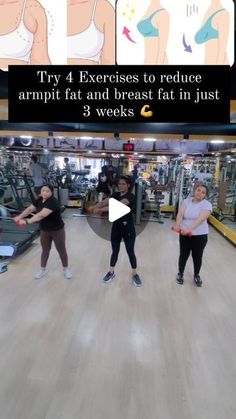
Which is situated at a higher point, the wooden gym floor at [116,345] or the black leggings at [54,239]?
the black leggings at [54,239]

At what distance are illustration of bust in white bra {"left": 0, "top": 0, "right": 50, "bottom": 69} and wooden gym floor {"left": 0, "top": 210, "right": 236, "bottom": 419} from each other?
240 centimetres

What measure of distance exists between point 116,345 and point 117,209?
1.63 metres

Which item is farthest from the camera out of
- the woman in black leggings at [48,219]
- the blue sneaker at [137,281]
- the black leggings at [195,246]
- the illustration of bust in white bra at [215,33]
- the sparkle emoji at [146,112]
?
the blue sneaker at [137,281]

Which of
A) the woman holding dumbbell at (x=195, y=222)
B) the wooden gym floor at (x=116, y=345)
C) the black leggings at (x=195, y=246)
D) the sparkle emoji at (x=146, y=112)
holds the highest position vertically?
the sparkle emoji at (x=146, y=112)

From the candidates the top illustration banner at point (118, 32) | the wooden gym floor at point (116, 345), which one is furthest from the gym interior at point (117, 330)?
the top illustration banner at point (118, 32)

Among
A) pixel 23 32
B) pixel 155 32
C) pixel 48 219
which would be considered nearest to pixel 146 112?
pixel 155 32

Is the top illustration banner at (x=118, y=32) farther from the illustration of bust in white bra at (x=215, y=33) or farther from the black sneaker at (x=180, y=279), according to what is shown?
the black sneaker at (x=180, y=279)

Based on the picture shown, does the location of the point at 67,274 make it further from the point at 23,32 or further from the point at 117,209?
the point at 23,32

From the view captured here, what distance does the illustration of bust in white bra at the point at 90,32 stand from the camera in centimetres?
175

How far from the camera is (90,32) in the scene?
1.86 m

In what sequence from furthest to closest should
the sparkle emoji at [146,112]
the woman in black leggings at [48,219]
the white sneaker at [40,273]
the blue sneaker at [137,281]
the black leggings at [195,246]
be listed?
the white sneaker at [40,273], the blue sneaker at [137,281], the black leggings at [195,246], the woman in black leggings at [48,219], the sparkle emoji at [146,112]

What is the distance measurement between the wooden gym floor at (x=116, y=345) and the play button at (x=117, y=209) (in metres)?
1.01

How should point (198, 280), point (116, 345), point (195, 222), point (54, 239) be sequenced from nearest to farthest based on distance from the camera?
point (116, 345)
point (195, 222)
point (54, 239)
point (198, 280)

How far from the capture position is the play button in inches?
139
